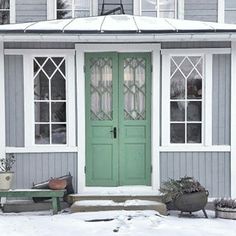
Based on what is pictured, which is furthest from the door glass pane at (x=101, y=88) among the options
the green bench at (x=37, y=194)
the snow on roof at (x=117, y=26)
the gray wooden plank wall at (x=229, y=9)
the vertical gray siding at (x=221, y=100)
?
the gray wooden plank wall at (x=229, y=9)

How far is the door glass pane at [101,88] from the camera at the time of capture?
289 inches

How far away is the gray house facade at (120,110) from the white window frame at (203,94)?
2 cm

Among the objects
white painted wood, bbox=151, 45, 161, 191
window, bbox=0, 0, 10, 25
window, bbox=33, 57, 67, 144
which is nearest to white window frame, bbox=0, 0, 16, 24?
window, bbox=0, 0, 10, 25

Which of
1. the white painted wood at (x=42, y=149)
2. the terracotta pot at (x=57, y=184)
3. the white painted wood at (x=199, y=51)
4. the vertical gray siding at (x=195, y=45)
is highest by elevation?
the vertical gray siding at (x=195, y=45)

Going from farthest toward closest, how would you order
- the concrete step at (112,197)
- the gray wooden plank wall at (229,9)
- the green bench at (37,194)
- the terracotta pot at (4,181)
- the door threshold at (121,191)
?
the gray wooden plank wall at (229,9)
the door threshold at (121,191)
the concrete step at (112,197)
the terracotta pot at (4,181)
the green bench at (37,194)

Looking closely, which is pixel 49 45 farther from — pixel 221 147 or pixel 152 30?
pixel 221 147

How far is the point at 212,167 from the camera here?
717cm

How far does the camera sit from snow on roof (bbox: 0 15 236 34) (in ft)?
21.6

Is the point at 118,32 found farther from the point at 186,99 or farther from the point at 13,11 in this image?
the point at 13,11

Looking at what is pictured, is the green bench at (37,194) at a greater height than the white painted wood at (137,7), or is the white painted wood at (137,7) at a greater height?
the white painted wood at (137,7)

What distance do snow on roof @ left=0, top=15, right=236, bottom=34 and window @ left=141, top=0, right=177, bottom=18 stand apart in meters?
0.80

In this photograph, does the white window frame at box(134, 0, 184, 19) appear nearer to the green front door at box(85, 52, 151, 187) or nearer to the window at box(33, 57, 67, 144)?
the green front door at box(85, 52, 151, 187)

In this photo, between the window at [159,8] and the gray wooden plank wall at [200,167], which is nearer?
the gray wooden plank wall at [200,167]

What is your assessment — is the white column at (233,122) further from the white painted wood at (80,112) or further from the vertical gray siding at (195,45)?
the white painted wood at (80,112)
